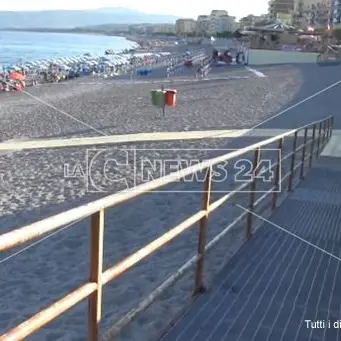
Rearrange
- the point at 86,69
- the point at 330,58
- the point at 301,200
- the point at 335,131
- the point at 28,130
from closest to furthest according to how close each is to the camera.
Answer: the point at 301,200 → the point at 335,131 → the point at 28,130 → the point at 330,58 → the point at 86,69

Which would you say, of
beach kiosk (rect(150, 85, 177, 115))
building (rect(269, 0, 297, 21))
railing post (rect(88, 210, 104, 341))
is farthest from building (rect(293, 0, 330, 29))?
railing post (rect(88, 210, 104, 341))

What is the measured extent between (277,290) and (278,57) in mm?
47117

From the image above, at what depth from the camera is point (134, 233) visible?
23.0 ft

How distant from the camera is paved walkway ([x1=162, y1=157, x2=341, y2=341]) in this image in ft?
11.8

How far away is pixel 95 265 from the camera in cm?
260

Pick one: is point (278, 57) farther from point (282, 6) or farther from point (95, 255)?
point (282, 6)

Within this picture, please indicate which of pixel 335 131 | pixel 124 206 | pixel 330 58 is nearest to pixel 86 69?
pixel 330 58

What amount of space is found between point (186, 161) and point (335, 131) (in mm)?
4752

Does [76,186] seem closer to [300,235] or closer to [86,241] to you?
[86,241]

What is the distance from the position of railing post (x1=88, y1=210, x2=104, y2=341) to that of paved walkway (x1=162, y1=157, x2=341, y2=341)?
29.7 inches

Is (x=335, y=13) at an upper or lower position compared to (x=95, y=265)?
upper

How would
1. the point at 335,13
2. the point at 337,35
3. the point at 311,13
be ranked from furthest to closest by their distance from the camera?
the point at 311,13
the point at 335,13
the point at 337,35

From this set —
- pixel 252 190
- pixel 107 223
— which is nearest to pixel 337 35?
pixel 107 223

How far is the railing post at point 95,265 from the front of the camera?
2531 millimetres
